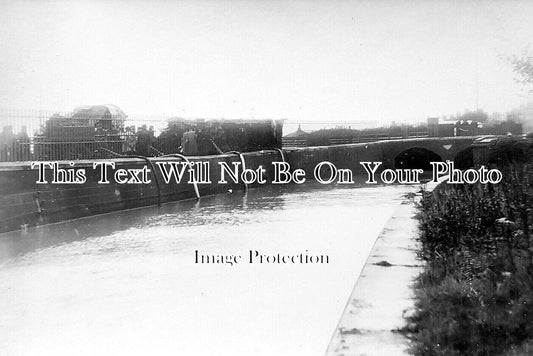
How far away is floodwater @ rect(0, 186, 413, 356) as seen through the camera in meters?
4.61

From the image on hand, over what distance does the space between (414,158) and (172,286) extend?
32569 millimetres

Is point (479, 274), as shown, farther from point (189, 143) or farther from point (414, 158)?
point (414, 158)

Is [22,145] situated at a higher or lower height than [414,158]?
higher

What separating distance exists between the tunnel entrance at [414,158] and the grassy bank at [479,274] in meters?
27.3

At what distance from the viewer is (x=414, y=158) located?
1451 inches

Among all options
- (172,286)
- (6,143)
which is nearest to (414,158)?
(6,143)

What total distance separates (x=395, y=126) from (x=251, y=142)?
18.5 m

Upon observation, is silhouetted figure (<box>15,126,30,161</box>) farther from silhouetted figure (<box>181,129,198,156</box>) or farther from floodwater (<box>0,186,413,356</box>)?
silhouetted figure (<box>181,129,198,156</box>)

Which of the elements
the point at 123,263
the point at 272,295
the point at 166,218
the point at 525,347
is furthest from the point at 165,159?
the point at 525,347

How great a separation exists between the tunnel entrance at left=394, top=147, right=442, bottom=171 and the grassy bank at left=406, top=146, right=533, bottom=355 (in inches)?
1073

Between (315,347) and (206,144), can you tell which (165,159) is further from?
(315,347)

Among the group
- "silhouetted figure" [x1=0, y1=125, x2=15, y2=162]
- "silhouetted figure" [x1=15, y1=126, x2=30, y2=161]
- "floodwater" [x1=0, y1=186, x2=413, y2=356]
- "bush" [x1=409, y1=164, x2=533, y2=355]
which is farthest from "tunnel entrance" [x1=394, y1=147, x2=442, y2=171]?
"bush" [x1=409, y1=164, x2=533, y2=355]

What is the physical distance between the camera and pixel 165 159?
14789mm

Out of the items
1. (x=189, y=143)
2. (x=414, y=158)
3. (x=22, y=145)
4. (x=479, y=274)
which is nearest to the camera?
(x=479, y=274)
